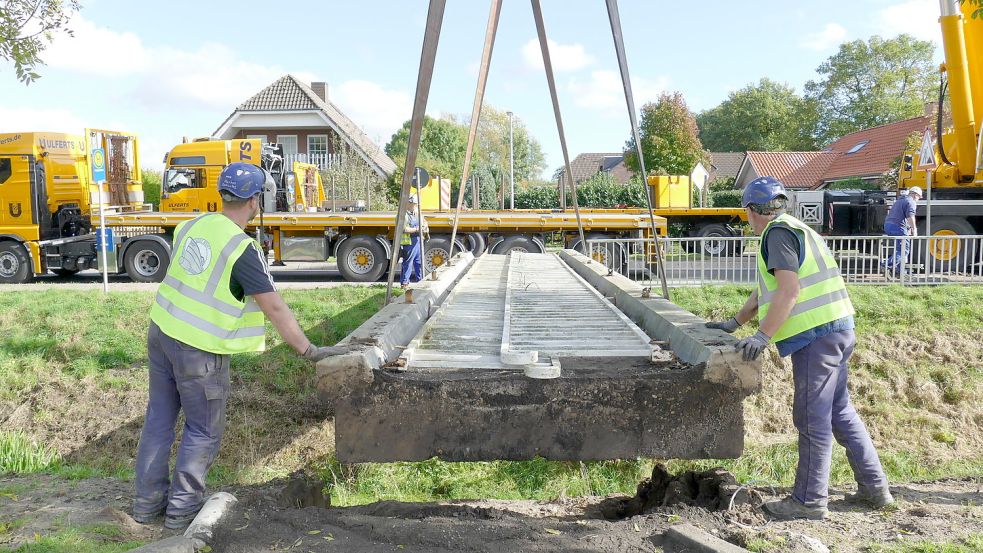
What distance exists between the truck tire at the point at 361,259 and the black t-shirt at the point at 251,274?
1117 centimetres

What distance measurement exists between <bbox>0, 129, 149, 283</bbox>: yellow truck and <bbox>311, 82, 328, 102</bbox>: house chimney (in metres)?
20.9

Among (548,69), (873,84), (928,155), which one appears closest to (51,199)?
(548,69)

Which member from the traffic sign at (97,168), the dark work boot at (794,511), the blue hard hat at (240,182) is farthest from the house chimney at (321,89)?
the dark work boot at (794,511)

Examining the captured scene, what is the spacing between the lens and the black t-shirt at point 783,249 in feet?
12.5

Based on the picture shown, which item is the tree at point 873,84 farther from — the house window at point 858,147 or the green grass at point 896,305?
the green grass at point 896,305

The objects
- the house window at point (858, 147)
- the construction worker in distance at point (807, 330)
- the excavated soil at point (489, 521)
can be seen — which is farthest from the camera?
the house window at point (858, 147)

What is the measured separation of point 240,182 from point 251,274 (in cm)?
49

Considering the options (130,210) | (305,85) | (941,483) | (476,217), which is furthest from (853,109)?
(941,483)

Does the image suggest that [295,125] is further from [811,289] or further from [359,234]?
[811,289]

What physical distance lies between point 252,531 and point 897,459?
6246mm

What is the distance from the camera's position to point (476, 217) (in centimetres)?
1538

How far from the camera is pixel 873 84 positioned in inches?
2133

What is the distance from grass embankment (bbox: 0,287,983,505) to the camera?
6875mm

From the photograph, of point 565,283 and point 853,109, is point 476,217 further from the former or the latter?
point 853,109
